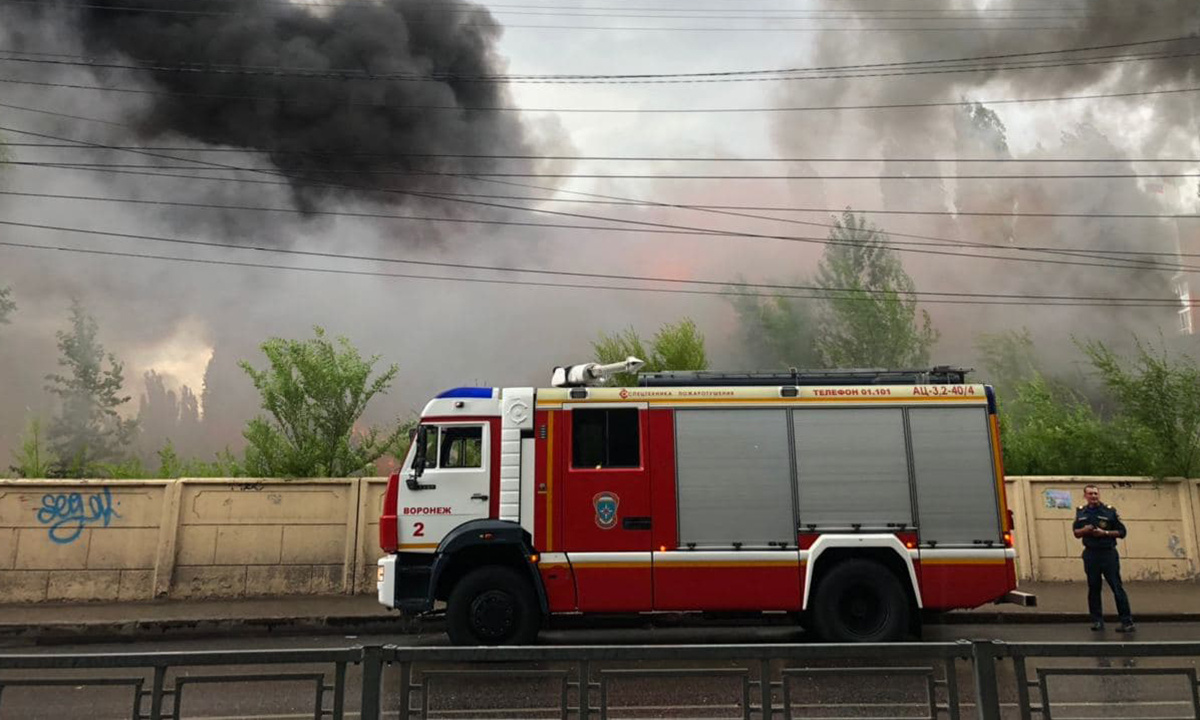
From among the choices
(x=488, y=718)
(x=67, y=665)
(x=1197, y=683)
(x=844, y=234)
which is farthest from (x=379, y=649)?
(x=844, y=234)

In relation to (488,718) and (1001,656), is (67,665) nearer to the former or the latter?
(488,718)

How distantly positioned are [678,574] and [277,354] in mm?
10400

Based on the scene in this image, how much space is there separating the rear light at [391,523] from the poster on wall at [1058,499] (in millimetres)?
10590

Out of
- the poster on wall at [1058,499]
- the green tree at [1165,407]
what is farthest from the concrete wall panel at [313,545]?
the green tree at [1165,407]

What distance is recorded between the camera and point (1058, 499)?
12.4 meters

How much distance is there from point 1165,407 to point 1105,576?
21.5ft

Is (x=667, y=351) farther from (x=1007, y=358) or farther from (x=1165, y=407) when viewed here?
(x=1007, y=358)

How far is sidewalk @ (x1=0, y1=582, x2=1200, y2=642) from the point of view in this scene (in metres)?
9.58

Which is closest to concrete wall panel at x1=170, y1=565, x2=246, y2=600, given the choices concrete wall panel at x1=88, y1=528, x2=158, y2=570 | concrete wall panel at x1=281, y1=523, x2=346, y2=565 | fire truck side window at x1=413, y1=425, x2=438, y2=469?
concrete wall panel at x1=88, y1=528, x2=158, y2=570

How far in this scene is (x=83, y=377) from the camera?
1864 inches

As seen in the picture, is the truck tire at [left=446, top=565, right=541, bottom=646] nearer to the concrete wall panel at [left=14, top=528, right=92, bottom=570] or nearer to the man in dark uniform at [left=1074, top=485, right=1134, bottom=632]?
the man in dark uniform at [left=1074, top=485, right=1134, bottom=632]

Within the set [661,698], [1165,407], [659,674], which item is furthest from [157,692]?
[1165,407]

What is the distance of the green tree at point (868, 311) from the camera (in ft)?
127

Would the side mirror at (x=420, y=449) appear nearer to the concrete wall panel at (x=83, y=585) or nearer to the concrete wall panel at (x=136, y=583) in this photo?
the concrete wall panel at (x=136, y=583)
